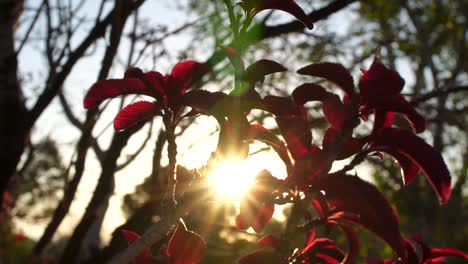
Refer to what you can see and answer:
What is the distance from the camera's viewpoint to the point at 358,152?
0.82 m

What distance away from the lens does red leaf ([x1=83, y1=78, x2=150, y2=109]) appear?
79cm

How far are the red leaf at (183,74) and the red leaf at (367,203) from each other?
0.25 meters

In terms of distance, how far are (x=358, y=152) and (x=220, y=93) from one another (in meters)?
0.23

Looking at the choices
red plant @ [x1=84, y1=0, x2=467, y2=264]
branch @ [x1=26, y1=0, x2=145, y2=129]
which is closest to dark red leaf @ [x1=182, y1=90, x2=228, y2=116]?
red plant @ [x1=84, y1=0, x2=467, y2=264]

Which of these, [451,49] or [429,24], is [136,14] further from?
[451,49]

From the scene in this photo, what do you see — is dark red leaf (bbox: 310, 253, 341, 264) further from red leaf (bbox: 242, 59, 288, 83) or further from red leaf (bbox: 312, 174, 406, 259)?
red leaf (bbox: 242, 59, 288, 83)

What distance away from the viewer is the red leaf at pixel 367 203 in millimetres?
673

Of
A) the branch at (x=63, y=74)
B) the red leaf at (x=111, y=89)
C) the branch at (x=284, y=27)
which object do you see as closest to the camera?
the red leaf at (x=111, y=89)

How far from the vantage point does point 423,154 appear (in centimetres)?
72

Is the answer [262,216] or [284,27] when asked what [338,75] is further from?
[284,27]

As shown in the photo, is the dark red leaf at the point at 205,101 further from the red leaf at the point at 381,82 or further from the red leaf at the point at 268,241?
the red leaf at the point at 268,241

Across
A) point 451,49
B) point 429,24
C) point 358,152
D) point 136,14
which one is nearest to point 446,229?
point 451,49

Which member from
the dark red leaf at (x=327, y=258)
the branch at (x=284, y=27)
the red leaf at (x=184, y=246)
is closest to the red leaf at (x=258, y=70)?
the red leaf at (x=184, y=246)

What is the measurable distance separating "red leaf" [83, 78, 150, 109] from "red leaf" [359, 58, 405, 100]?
314 millimetres
